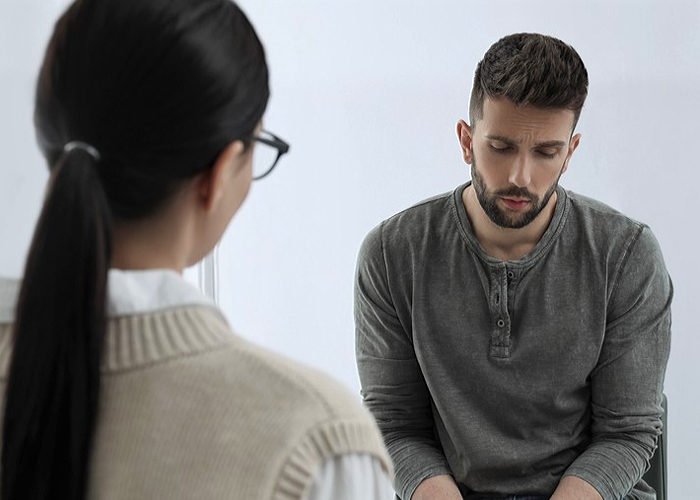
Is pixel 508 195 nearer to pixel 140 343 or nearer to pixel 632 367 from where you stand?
pixel 632 367

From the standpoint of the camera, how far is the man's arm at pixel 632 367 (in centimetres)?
175

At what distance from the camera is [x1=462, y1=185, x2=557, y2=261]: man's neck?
5.91ft

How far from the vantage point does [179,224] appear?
0.79 m

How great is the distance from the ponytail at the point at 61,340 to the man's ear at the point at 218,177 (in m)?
0.09

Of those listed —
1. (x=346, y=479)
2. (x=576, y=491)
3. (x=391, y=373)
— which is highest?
(x=346, y=479)

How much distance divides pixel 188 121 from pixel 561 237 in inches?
46.4

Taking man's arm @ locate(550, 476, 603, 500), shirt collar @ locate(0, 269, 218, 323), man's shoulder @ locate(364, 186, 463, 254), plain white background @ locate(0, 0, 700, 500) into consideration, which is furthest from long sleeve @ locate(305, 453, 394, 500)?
plain white background @ locate(0, 0, 700, 500)

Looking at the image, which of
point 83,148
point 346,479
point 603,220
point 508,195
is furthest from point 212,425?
point 603,220

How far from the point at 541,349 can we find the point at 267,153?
1.01 meters

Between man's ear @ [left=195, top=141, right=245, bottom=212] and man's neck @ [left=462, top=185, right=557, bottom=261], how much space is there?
1.06 meters

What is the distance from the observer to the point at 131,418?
2.35 feet

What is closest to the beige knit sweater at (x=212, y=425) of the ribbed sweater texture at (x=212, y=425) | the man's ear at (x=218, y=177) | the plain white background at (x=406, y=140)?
the ribbed sweater texture at (x=212, y=425)

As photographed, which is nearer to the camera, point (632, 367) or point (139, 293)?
A: point (139, 293)

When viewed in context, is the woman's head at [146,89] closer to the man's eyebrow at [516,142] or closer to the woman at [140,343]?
the woman at [140,343]
